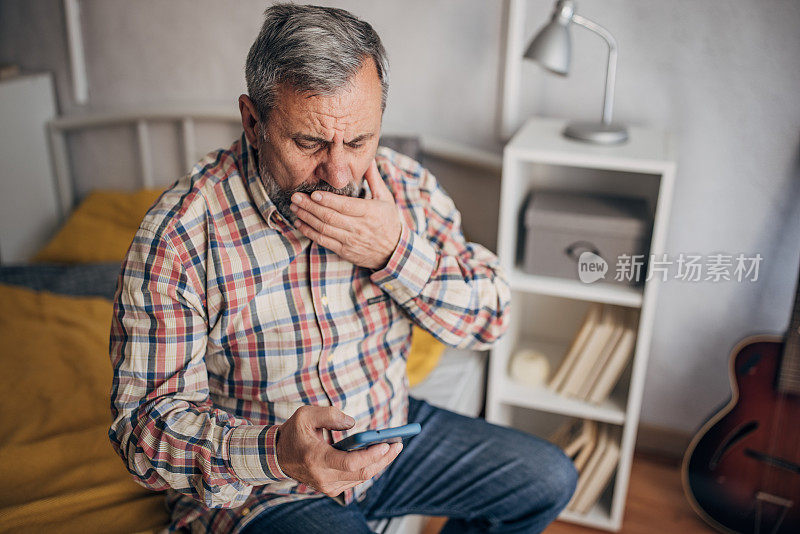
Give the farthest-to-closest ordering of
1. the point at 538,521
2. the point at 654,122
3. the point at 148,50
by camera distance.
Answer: the point at 148,50, the point at 654,122, the point at 538,521

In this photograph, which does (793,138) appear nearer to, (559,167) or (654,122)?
(654,122)

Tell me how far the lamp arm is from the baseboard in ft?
2.75

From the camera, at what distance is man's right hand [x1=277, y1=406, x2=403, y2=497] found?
792mm

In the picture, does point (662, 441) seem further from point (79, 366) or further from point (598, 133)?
point (79, 366)

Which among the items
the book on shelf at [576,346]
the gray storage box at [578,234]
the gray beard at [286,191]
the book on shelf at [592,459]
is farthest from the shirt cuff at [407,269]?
the book on shelf at [592,459]

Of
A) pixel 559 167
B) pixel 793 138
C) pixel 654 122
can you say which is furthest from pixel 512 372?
pixel 793 138

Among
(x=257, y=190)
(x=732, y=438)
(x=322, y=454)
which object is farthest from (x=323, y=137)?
(x=732, y=438)

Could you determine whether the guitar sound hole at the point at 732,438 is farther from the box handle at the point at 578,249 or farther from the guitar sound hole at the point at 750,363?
the box handle at the point at 578,249

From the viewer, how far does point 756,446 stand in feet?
4.94

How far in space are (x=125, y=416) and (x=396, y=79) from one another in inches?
46.3

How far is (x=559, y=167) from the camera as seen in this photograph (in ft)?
5.59

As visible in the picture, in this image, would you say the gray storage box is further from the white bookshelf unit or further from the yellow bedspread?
the yellow bedspread

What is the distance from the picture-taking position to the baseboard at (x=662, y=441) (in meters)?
1.82

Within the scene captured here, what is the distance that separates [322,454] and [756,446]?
1130 mm
